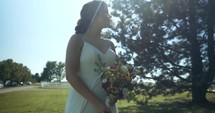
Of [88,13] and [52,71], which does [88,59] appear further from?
[52,71]

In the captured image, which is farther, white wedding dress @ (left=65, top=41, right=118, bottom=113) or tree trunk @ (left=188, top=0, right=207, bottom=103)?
tree trunk @ (left=188, top=0, right=207, bottom=103)

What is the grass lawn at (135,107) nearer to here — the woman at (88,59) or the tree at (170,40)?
the tree at (170,40)

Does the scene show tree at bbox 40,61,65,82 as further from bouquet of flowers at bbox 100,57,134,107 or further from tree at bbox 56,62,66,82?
bouquet of flowers at bbox 100,57,134,107

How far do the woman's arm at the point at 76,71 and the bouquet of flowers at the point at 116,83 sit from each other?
0.12 metres

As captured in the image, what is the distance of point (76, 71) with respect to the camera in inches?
108

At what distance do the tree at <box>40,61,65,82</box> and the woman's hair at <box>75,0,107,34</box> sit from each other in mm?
131629

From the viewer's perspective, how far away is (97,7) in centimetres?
291

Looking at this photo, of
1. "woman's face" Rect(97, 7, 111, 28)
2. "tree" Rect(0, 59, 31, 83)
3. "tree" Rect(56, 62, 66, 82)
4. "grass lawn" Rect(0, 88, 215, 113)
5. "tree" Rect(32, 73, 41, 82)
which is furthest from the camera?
"tree" Rect(32, 73, 41, 82)

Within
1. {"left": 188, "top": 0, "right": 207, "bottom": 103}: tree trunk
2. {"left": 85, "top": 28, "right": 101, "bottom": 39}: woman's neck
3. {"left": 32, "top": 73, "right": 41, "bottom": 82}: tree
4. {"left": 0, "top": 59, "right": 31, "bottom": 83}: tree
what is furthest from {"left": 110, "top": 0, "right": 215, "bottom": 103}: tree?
{"left": 32, "top": 73, "right": 41, "bottom": 82}: tree

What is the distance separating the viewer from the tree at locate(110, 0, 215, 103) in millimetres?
17453

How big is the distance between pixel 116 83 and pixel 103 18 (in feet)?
1.95

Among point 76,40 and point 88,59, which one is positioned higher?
point 76,40

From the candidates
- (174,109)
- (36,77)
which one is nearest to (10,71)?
(36,77)

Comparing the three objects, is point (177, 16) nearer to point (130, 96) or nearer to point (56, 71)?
point (130, 96)
